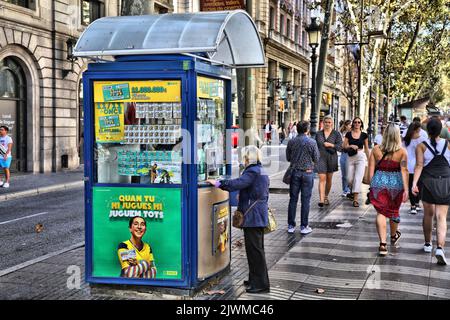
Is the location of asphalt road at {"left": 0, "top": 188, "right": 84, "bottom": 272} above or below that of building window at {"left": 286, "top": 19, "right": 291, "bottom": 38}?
below

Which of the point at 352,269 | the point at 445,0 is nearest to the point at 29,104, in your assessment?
the point at 352,269

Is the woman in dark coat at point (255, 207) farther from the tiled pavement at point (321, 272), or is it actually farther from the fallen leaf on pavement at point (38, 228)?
the fallen leaf on pavement at point (38, 228)

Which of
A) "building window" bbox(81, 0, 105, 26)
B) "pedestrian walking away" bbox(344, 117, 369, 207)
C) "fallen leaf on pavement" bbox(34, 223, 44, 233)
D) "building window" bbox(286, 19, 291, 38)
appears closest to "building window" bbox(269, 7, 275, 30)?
"building window" bbox(286, 19, 291, 38)

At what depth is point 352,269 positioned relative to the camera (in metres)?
6.77

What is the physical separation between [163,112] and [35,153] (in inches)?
639

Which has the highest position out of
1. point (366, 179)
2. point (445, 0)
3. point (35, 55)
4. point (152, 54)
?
Answer: point (445, 0)

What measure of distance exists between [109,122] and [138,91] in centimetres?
47

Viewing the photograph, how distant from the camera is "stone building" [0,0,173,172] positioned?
63.8 ft

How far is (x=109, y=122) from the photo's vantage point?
5.79 metres

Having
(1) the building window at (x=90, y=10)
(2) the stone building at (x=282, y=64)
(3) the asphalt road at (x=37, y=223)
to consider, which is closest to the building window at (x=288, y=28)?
(2) the stone building at (x=282, y=64)

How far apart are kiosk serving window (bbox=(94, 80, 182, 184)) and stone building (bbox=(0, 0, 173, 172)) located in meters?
14.6

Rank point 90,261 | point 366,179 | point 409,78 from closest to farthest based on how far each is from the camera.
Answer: point 90,261, point 366,179, point 409,78

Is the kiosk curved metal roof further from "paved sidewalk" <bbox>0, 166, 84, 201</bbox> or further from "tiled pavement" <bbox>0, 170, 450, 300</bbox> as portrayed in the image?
"paved sidewalk" <bbox>0, 166, 84, 201</bbox>

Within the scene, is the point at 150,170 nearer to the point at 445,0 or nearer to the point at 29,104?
the point at 29,104
